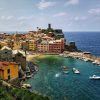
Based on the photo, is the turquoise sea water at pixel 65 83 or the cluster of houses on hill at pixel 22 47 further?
the cluster of houses on hill at pixel 22 47

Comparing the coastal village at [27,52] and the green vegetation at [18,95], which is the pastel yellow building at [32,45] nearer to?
the coastal village at [27,52]

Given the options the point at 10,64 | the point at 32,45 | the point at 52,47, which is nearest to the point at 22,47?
the point at 32,45

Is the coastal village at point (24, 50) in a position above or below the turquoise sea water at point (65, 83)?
above

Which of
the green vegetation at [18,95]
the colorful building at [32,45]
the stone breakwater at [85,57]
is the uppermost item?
the colorful building at [32,45]

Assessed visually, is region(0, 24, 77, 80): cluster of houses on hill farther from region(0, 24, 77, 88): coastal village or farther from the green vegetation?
the green vegetation

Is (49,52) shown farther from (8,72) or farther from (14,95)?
(14,95)

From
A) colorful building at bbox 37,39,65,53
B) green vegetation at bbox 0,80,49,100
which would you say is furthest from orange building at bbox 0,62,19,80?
colorful building at bbox 37,39,65,53

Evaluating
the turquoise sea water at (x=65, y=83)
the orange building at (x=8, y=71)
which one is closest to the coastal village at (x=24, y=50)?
the orange building at (x=8, y=71)
